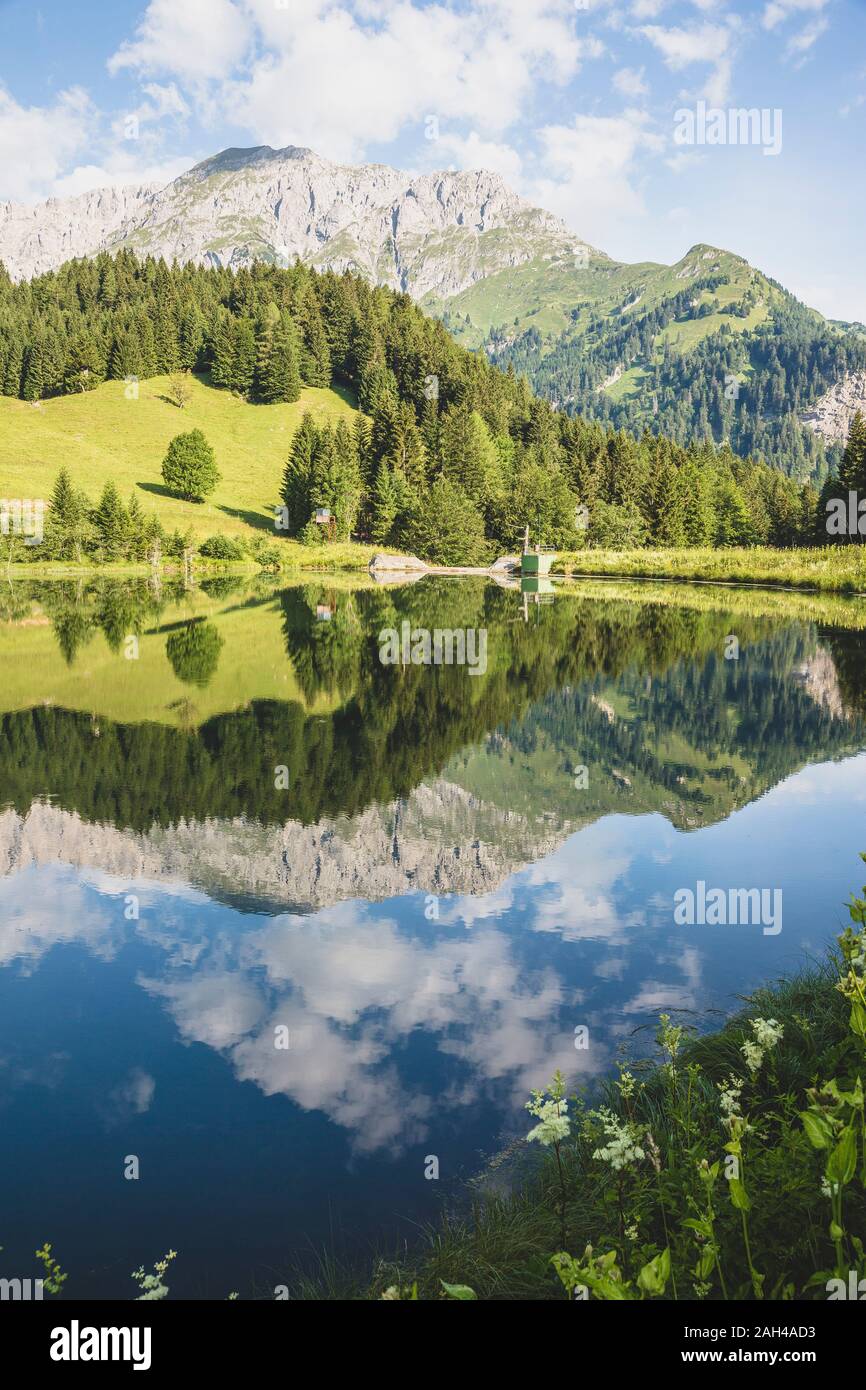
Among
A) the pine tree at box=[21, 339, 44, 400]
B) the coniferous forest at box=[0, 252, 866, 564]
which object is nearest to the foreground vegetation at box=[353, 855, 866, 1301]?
the coniferous forest at box=[0, 252, 866, 564]

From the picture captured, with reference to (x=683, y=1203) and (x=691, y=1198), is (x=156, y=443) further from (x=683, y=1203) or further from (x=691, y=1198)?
(x=691, y=1198)

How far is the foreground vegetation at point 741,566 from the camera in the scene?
211 ft

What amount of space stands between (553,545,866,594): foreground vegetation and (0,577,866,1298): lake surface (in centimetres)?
4314

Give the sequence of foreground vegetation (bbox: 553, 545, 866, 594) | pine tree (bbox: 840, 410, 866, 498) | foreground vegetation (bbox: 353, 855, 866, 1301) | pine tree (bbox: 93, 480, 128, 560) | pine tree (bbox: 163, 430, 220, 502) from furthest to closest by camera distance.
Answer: pine tree (bbox: 163, 430, 220, 502), pine tree (bbox: 93, 480, 128, 560), pine tree (bbox: 840, 410, 866, 498), foreground vegetation (bbox: 553, 545, 866, 594), foreground vegetation (bbox: 353, 855, 866, 1301)

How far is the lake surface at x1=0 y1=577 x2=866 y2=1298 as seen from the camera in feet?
19.9

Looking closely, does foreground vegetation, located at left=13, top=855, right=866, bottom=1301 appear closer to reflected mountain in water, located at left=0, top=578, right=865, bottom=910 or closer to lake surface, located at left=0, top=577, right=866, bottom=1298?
lake surface, located at left=0, top=577, right=866, bottom=1298

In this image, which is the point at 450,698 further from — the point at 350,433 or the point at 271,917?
the point at 350,433

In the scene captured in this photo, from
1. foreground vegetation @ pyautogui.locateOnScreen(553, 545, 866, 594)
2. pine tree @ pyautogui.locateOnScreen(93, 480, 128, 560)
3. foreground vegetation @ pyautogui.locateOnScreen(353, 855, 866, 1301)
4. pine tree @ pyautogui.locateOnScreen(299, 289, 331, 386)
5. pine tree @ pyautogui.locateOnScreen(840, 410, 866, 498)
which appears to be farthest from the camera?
pine tree @ pyautogui.locateOnScreen(299, 289, 331, 386)

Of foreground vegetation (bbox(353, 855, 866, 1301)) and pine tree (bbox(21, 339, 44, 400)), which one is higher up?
pine tree (bbox(21, 339, 44, 400))

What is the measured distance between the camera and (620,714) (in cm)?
2202

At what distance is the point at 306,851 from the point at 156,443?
132 m

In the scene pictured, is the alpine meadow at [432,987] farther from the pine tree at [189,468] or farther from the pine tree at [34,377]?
the pine tree at [34,377]

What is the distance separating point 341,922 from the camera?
34.7 ft
